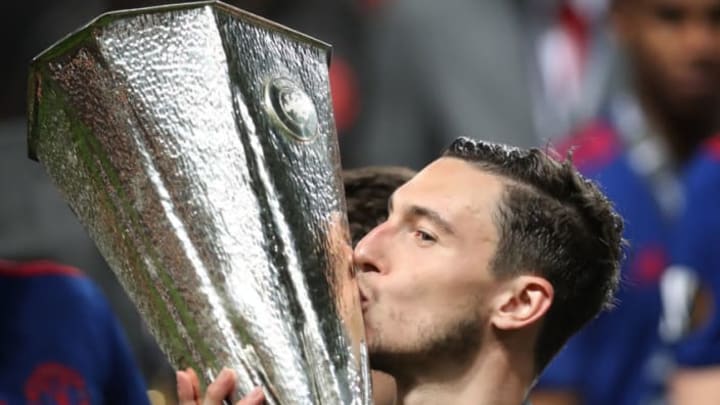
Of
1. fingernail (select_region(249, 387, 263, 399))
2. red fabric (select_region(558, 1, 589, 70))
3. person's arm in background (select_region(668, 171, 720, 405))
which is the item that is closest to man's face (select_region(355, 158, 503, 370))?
fingernail (select_region(249, 387, 263, 399))

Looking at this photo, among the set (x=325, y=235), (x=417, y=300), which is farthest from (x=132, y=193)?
(x=417, y=300)

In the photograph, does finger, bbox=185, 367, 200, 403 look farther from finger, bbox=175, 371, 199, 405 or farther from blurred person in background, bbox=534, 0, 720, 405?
blurred person in background, bbox=534, 0, 720, 405

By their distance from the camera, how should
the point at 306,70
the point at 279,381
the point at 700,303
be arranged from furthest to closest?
the point at 700,303 → the point at 306,70 → the point at 279,381

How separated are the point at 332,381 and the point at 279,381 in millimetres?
80

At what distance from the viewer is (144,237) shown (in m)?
2.93

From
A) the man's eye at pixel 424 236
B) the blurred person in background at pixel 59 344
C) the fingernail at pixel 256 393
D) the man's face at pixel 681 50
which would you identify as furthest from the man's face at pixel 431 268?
the man's face at pixel 681 50

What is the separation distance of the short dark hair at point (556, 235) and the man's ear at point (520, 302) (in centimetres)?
2

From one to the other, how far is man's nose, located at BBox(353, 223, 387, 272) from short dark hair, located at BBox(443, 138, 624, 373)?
17 centimetres

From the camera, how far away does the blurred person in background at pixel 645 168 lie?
496cm

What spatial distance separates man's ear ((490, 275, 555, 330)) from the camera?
3.23 m

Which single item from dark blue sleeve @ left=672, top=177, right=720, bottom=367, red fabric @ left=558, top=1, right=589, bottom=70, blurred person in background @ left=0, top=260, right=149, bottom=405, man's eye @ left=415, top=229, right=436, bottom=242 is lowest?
red fabric @ left=558, top=1, right=589, bottom=70

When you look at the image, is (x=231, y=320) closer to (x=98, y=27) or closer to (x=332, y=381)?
(x=332, y=381)

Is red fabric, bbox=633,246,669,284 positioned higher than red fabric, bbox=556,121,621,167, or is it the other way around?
red fabric, bbox=556,121,621,167

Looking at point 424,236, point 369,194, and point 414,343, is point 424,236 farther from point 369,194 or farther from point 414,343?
point 369,194
